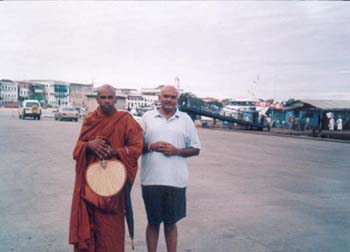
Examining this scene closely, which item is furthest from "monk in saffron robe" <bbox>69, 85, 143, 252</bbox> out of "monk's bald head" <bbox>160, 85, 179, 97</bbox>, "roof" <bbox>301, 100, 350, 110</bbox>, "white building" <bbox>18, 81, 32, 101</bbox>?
"white building" <bbox>18, 81, 32, 101</bbox>

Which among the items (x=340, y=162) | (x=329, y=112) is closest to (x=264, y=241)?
(x=340, y=162)

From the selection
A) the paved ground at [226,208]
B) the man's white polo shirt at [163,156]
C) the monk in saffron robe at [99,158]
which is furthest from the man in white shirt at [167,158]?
the paved ground at [226,208]

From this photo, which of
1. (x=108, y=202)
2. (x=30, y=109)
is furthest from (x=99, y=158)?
(x=30, y=109)

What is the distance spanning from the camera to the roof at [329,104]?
3806 centimetres

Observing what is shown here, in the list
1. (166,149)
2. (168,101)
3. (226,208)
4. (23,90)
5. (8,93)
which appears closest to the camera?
(166,149)

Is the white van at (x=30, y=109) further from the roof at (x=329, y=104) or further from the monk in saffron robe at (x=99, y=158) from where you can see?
the monk in saffron robe at (x=99, y=158)

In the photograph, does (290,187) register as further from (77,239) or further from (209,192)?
(77,239)

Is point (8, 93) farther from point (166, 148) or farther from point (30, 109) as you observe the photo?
point (166, 148)

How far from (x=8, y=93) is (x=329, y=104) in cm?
9587

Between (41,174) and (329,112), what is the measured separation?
34.0m

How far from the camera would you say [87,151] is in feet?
12.4

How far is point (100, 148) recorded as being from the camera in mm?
3674

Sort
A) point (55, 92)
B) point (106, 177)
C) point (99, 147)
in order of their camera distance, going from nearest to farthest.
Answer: point (99, 147) → point (106, 177) → point (55, 92)

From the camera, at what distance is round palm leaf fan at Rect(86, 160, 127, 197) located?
377 cm
